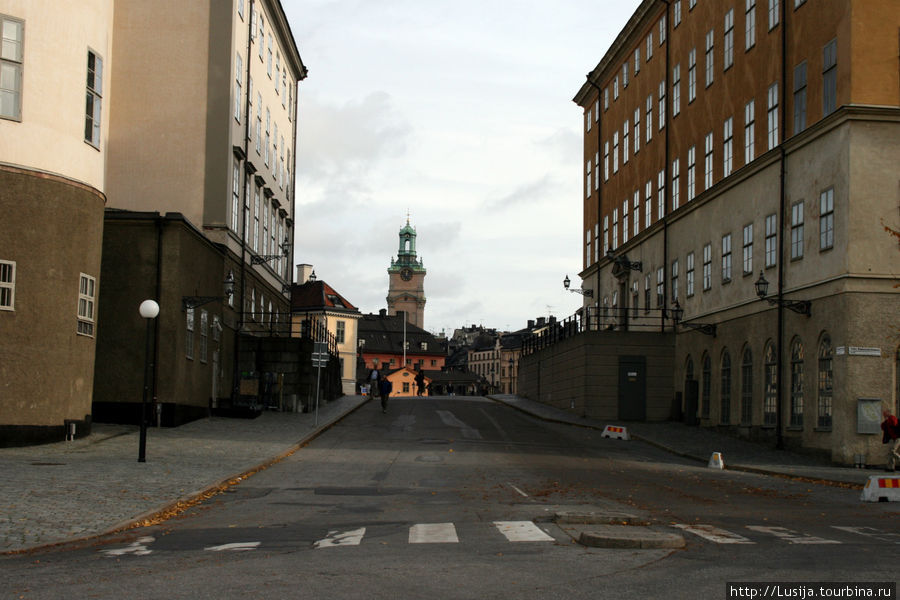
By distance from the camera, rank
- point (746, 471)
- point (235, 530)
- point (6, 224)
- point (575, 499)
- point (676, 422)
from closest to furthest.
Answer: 1. point (235, 530)
2. point (575, 499)
3. point (6, 224)
4. point (746, 471)
5. point (676, 422)

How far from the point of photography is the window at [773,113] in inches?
1331

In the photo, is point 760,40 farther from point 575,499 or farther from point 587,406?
point 575,499

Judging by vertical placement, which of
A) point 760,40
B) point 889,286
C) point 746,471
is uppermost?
point 760,40

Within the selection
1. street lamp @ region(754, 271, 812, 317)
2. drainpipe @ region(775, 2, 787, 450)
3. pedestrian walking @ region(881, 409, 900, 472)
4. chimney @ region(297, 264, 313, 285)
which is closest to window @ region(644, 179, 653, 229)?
drainpipe @ region(775, 2, 787, 450)

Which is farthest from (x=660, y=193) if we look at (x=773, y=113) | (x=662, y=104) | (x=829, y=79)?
(x=829, y=79)

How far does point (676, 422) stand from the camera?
44219mm

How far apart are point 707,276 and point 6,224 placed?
25765 mm

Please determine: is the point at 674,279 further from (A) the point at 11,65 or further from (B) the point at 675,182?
(A) the point at 11,65

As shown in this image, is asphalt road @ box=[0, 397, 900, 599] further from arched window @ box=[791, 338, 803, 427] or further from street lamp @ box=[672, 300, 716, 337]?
street lamp @ box=[672, 300, 716, 337]

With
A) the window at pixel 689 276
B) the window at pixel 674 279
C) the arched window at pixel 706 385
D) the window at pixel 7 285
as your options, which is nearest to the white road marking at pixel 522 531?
the window at pixel 7 285

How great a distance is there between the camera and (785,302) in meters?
31.2

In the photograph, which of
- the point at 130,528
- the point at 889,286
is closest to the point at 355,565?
the point at 130,528

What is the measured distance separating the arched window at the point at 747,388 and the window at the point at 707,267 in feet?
16.2

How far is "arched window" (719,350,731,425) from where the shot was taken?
3803cm
